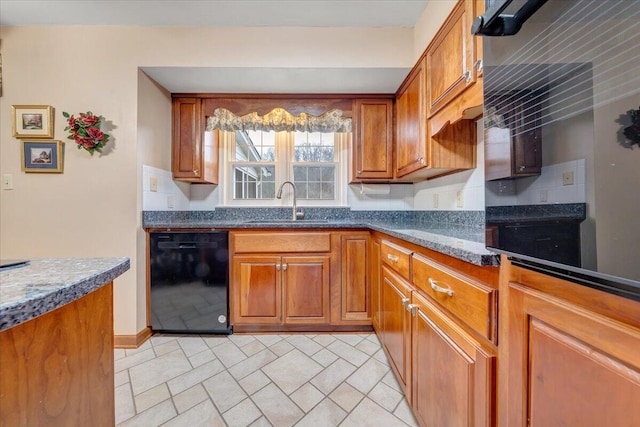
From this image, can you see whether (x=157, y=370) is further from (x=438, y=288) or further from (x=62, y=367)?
(x=438, y=288)

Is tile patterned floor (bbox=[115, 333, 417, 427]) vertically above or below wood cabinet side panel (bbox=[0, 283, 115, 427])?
below

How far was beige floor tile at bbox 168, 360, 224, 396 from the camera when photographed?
137cm

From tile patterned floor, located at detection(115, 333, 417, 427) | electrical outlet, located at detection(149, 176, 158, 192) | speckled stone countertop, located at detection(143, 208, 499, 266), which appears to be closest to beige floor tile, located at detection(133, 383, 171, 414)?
tile patterned floor, located at detection(115, 333, 417, 427)

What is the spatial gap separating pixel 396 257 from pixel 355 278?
693mm

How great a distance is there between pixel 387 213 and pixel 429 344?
1.58 metres

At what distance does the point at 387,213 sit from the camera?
2.41m

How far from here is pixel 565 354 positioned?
0.47m

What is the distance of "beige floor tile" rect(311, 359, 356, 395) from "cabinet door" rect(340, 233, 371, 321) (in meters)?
0.41

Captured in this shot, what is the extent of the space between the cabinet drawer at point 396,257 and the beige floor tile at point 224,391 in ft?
3.50

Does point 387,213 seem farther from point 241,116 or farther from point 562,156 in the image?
point 562,156

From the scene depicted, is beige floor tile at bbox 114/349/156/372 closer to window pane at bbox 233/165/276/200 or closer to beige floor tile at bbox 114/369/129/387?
beige floor tile at bbox 114/369/129/387

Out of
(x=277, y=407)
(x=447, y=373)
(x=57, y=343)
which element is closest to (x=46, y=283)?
(x=57, y=343)

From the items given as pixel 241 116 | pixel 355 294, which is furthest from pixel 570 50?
pixel 241 116

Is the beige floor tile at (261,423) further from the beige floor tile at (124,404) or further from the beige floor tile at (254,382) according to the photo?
the beige floor tile at (124,404)
